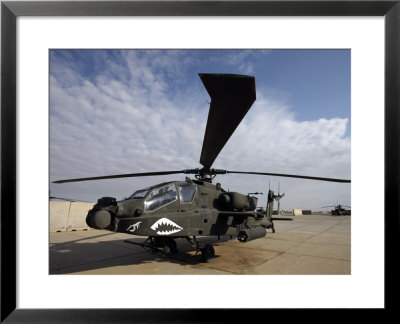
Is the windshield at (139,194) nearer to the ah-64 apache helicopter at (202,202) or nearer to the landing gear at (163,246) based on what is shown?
Answer: the ah-64 apache helicopter at (202,202)

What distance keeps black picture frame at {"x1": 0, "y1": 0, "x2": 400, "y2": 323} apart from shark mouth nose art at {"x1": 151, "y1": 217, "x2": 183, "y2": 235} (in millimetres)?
2297

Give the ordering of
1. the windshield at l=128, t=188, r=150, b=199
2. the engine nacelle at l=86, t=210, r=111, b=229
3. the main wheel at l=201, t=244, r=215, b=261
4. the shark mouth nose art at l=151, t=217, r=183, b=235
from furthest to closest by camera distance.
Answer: the main wheel at l=201, t=244, r=215, b=261
the windshield at l=128, t=188, r=150, b=199
the shark mouth nose art at l=151, t=217, r=183, b=235
the engine nacelle at l=86, t=210, r=111, b=229

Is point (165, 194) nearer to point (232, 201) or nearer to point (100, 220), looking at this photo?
point (100, 220)

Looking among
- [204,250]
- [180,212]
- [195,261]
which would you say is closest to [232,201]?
[204,250]

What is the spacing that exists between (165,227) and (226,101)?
321cm

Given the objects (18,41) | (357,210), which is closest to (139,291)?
(357,210)

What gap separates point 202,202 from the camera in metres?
6.27

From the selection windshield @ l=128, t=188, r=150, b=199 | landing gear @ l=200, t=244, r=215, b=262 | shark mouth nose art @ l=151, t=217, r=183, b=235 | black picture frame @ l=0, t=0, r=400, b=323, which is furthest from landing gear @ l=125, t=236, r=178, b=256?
black picture frame @ l=0, t=0, r=400, b=323

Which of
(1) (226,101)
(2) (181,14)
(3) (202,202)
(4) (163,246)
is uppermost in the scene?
(2) (181,14)

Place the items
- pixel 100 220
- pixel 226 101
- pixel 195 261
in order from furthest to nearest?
pixel 195 261 < pixel 100 220 < pixel 226 101

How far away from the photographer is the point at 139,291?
9.77ft

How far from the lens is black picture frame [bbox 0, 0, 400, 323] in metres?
2.70

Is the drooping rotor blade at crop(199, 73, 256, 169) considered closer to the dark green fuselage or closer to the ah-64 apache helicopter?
the ah-64 apache helicopter

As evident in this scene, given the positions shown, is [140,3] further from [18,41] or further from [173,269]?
[173,269]
